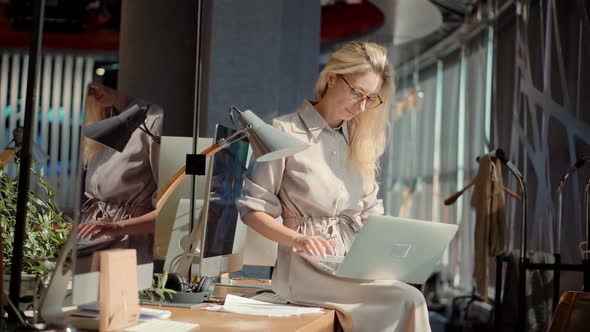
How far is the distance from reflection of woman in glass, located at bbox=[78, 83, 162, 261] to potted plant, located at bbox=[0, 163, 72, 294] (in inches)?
9.9

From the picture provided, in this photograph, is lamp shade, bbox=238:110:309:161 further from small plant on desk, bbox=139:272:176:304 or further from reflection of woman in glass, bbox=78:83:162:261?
small plant on desk, bbox=139:272:176:304

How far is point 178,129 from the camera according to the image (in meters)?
4.03

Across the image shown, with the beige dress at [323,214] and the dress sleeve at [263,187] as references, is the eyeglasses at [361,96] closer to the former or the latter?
the beige dress at [323,214]

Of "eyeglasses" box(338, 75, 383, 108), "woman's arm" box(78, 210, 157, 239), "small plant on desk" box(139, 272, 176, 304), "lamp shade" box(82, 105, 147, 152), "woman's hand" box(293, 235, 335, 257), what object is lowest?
"small plant on desk" box(139, 272, 176, 304)

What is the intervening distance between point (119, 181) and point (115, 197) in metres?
0.03

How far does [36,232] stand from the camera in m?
1.80

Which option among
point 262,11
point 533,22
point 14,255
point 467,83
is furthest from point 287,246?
point 467,83

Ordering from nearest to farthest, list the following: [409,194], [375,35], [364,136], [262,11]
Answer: [364,136] < [262,11] < [375,35] < [409,194]

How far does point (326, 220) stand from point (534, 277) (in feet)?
14.7

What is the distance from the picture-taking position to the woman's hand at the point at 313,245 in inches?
83.3

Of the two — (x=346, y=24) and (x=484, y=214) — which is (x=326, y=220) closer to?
(x=484, y=214)

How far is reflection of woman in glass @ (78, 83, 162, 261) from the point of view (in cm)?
140

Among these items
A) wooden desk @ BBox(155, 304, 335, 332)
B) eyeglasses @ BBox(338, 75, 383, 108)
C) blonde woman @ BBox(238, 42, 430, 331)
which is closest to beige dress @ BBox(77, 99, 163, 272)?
wooden desk @ BBox(155, 304, 335, 332)

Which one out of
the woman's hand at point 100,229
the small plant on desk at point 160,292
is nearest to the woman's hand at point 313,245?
the small plant on desk at point 160,292
